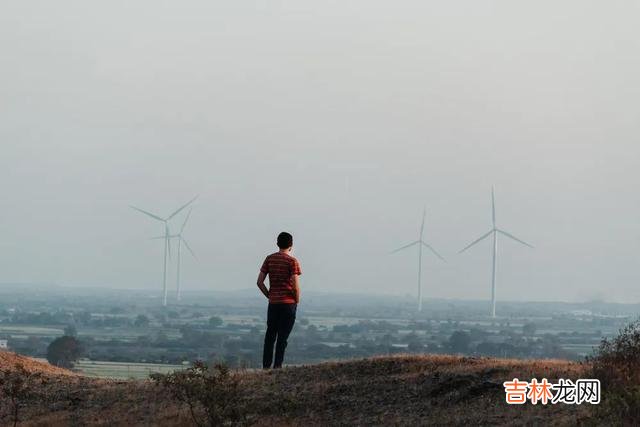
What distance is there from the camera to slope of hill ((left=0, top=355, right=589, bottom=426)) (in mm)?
14984

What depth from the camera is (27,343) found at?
79.6 m

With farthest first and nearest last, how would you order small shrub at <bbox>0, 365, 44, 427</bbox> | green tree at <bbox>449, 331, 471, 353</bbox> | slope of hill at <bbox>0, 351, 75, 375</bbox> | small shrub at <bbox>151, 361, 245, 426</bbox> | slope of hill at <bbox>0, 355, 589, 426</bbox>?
green tree at <bbox>449, 331, 471, 353</bbox>, slope of hill at <bbox>0, 351, 75, 375</bbox>, small shrub at <bbox>0, 365, 44, 427</bbox>, slope of hill at <bbox>0, 355, 589, 426</bbox>, small shrub at <bbox>151, 361, 245, 426</bbox>

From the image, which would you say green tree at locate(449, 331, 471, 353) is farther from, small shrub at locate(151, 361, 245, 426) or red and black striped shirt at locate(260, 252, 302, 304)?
small shrub at locate(151, 361, 245, 426)

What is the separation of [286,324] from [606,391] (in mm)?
5628

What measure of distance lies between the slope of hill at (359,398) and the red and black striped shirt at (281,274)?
1.02m

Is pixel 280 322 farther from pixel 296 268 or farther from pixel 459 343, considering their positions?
Result: pixel 459 343

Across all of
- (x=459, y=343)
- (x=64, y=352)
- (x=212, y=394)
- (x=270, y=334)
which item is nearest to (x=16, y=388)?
(x=270, y=334)

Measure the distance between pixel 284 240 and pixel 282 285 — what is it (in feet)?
2.04

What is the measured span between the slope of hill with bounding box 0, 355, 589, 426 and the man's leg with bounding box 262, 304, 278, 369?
1.91 feet

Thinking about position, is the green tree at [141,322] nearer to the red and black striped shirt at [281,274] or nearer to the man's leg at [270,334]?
the man's leg at [270,334]

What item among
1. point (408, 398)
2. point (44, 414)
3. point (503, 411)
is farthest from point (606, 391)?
point (44, 414)

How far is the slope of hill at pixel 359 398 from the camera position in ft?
49.2

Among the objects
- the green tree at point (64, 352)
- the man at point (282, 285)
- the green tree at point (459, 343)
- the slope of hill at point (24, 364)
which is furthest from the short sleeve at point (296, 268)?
Answer: the green tree at point (459, 343)

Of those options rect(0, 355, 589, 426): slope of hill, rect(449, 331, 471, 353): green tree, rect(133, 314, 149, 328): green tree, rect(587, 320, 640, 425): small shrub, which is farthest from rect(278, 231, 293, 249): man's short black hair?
rect(133, 314, 149, 328): green tree
